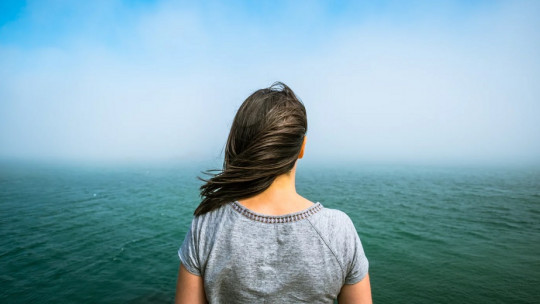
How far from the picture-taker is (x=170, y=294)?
924 centimetres

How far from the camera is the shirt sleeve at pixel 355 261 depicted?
1544 mm

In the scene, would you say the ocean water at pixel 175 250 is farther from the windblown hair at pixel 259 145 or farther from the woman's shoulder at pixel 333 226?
the woman's shoulder at pixel 333 226

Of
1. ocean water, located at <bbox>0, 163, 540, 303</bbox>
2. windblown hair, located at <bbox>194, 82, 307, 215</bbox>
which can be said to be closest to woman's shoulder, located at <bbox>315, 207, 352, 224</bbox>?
windblown hair, located at <bbox>194, 82, 307, 215</bbox>

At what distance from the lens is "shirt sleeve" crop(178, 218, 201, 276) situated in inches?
62.6

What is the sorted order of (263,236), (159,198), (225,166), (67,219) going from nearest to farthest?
(263,236) < (225,166) < (67,219) < (159,198)

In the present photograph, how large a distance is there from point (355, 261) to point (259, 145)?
864mm

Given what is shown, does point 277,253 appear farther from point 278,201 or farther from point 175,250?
point 175,250

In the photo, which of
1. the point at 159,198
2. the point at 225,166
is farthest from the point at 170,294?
the point at 159,198

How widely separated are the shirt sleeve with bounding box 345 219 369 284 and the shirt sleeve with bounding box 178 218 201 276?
88 cm

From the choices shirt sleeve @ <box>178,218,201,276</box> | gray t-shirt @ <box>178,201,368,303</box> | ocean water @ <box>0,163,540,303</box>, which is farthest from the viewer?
ocean water @ <box>0,163,540,303</box>

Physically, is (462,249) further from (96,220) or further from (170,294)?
(96,220)

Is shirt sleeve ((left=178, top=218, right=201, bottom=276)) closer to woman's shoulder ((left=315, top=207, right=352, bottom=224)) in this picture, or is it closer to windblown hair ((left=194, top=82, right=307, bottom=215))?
windblown hair ((left=194, top=82, right=307, bottom=215))

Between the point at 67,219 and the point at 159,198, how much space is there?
11217mm

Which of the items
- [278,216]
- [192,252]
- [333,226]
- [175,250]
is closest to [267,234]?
[278,216]
